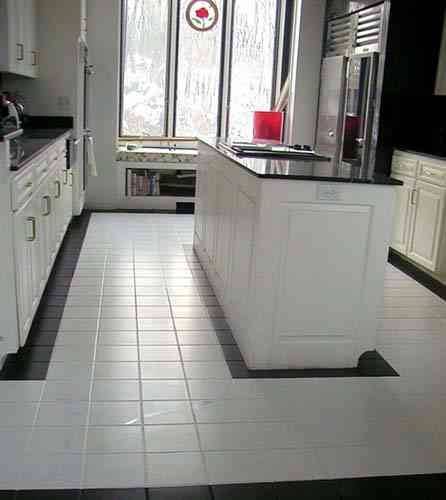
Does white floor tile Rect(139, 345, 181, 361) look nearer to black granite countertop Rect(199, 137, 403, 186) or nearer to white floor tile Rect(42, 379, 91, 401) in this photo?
white floor tile Rect(42, 379, 91, 401)

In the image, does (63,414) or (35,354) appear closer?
(63,414)

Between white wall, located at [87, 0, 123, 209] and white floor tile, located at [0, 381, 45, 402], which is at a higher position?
white wall, located at [87, 0, 123, 209]

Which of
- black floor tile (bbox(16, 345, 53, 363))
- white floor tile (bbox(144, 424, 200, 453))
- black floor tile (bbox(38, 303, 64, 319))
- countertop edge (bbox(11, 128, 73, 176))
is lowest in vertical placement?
white floor tile (bbox(144, 424, 200, 453))

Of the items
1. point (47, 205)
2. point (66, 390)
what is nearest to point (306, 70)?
point (47, 205)

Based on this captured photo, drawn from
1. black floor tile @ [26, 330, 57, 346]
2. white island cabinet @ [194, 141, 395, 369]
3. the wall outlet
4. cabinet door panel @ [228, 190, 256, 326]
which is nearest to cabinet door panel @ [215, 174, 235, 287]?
cabinet door panel @ [228, 190, 256, 326]

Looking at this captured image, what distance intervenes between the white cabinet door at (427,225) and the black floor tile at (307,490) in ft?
9.54

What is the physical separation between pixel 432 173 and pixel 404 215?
0.52 metres

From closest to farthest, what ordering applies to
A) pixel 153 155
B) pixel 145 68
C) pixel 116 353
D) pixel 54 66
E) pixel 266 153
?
1. pixel 116 353
2. pixel 266 153
3. pixel 54 66
4. pixel 153 155
5. pixel 145 68

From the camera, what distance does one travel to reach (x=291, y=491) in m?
2.03

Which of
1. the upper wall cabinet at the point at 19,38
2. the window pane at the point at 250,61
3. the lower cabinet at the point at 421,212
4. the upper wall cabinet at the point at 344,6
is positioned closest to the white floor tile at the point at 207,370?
the lower cabinet at the point at 421,212

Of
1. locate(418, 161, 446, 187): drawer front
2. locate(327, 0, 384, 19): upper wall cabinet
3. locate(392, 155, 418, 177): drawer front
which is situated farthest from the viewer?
locate(327, 0, 384, 19): upper wall cabinet

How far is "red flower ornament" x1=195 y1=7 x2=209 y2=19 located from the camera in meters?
7.00

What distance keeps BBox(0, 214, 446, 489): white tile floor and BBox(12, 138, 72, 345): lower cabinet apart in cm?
Answer: 24

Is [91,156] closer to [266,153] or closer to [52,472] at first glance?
[266,153]
